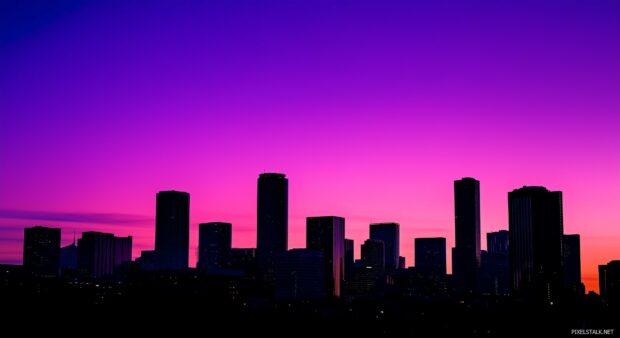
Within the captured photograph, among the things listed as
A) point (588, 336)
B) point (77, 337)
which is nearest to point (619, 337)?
point (588, 336)

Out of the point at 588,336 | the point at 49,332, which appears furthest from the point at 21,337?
the point at 588,336

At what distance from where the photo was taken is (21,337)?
190 metres

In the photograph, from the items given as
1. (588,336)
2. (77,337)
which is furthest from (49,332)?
(588,336)

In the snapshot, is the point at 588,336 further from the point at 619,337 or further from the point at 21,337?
the point at 21,337

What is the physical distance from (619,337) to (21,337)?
509 ft

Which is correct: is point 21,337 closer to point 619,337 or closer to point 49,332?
point 49,332

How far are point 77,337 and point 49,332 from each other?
24.1ft

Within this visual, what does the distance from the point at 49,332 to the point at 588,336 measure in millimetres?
139184

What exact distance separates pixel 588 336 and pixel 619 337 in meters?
14.1

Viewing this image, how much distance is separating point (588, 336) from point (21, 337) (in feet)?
471

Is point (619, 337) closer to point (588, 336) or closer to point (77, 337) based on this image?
point (588, 336)

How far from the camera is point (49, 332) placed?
196 metres

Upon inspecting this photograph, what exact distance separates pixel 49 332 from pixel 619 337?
150 metres

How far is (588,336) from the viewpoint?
622 ft
